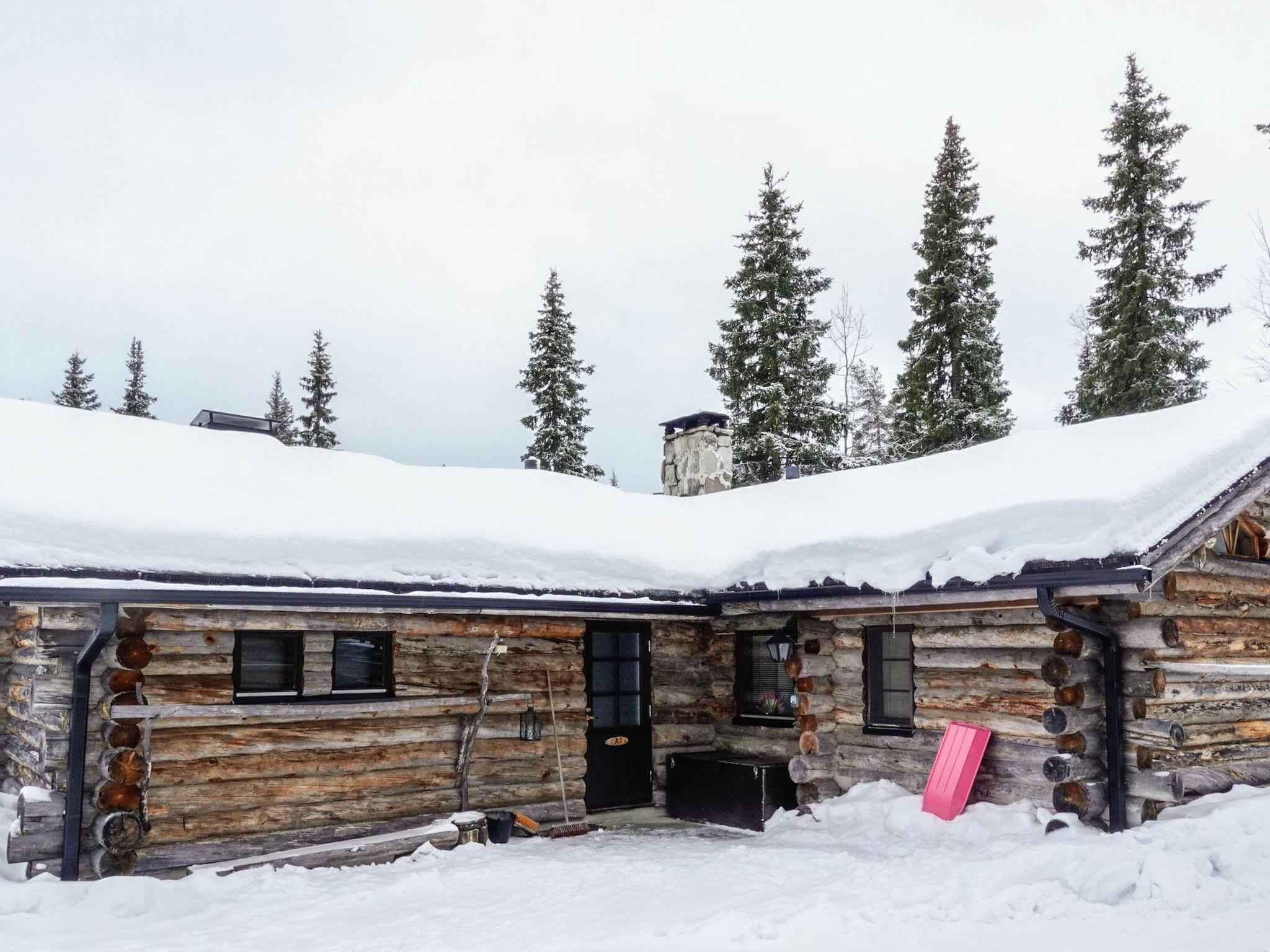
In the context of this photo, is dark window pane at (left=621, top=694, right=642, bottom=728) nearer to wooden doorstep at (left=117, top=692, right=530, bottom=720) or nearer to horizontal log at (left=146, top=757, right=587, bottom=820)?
horizontal log at (left=146, top=757, right=587, bottom=820)

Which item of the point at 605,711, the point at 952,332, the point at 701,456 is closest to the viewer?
the point at 605,711

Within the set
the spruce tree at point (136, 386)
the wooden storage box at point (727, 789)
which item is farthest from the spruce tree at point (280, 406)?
the wooden storage box at point (727, 789)

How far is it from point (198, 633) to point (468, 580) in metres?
2.37

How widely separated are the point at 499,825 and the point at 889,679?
4.23m

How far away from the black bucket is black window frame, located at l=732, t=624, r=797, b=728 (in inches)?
131

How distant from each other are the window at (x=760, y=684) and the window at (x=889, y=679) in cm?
119

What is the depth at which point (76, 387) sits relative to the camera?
40.4 m

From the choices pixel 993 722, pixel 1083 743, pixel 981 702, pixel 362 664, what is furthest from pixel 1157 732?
pixel 362 664

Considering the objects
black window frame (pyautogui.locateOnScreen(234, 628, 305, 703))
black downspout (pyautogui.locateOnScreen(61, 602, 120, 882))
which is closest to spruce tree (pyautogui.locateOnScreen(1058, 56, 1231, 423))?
black window frame (pyautogui.locateOnScreen(234, 628, 305, 703))

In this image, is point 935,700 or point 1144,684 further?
point 935,700

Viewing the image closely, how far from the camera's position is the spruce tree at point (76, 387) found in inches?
1583

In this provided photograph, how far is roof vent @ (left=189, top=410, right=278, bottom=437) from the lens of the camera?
13.2 m

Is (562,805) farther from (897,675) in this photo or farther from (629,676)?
(897,675)

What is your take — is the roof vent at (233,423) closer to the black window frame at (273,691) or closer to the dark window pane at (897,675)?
the black window frame at (273,691)
